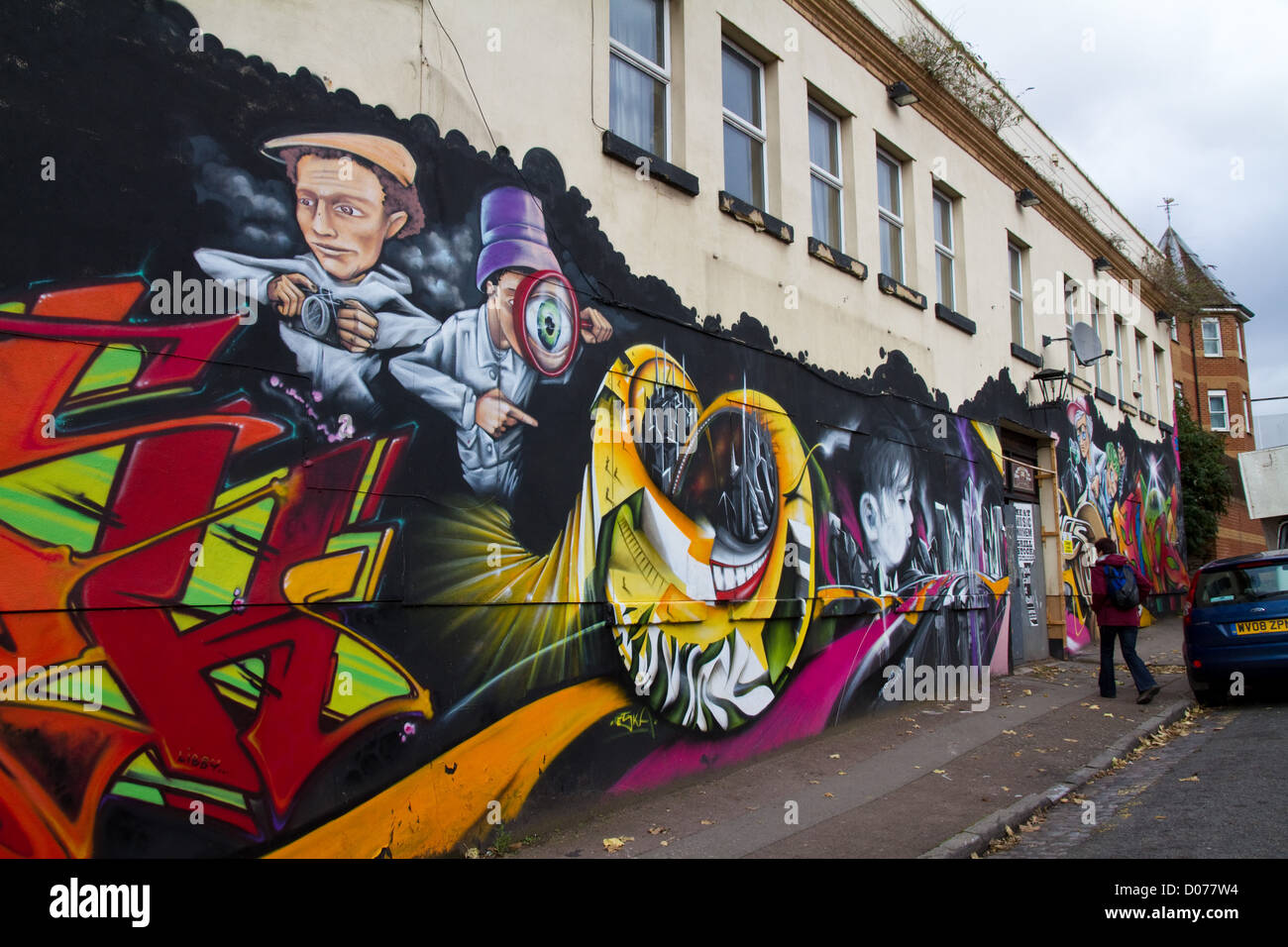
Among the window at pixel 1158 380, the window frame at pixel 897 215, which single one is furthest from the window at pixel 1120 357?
the window frame at pixel 897 215

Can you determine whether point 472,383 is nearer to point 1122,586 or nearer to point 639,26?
point 639,26

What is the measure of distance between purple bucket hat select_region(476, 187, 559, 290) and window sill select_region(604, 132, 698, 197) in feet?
3.32

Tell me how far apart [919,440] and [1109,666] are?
3.40m

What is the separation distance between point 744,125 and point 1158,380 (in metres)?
17.3

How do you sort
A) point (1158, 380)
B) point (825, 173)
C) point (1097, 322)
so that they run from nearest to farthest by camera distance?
point (825, 173) < point (1097, 322) < point (1158, 380)

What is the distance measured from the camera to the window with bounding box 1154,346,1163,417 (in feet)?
71.8

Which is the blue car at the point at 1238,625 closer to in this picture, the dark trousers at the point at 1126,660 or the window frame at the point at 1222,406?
the dark trousers at the point at 1126,660

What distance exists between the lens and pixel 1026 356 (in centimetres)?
1467

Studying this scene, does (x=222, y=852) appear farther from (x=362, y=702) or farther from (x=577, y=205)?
(x=577, y=205)

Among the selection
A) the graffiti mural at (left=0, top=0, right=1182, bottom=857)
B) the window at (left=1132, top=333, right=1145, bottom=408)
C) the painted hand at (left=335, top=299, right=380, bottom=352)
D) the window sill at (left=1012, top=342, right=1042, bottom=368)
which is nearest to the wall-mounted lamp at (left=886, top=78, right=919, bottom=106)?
the window sill at (left=1012, top=342, right=1042, bottom=368)

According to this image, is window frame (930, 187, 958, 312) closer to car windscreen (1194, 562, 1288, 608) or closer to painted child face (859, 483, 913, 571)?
painted child face (859, 483, 913, 571)

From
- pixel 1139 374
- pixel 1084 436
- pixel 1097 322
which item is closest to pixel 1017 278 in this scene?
pixel 1084 436

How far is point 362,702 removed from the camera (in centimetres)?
507
